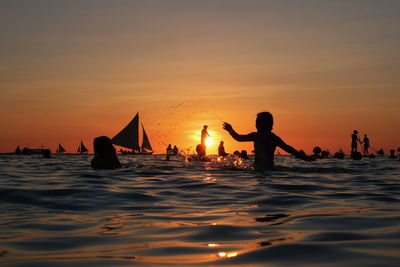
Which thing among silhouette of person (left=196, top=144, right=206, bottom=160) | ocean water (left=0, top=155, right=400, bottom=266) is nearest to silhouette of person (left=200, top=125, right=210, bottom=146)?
silhouette of person (left=196, top=144, right=206, bottom=160)

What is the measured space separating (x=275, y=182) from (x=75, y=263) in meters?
6.69

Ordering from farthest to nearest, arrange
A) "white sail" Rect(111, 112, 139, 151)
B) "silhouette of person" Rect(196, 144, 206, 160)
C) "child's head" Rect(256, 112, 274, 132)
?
1. "white sail" Rect(111, 112, 139, 151)
2. "silhouette of person" Rect(196, 144, 206, 160)
3. "child's head" Rect(256, 112, 274, 132)

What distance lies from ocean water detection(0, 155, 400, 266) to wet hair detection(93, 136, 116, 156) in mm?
3868

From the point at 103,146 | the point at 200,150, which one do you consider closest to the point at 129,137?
the point at 200,150

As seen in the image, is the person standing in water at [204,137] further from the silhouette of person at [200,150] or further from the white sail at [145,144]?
the white sail at [145,144]

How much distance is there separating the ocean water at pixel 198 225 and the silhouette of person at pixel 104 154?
3.94m

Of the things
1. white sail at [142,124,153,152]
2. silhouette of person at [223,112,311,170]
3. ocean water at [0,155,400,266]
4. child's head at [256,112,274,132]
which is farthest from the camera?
white sail at [142,124,153,152]

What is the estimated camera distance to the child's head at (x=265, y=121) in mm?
12055

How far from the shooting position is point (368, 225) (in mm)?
4941

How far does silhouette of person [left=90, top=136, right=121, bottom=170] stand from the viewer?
508 inches

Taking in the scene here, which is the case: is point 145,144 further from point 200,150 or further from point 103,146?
point 103,146

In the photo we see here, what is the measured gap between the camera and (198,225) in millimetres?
4945

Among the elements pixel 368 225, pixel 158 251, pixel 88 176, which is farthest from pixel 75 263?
pixel 88 176

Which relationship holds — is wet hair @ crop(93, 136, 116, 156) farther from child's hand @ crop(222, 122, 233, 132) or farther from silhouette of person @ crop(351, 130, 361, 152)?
silhouette of person @ crop(351, 130, 361, 152)
